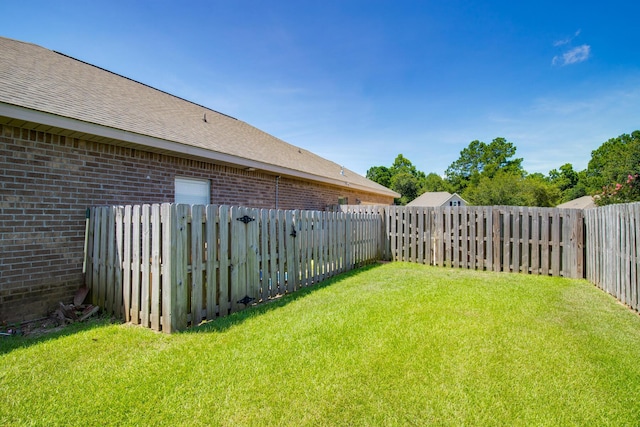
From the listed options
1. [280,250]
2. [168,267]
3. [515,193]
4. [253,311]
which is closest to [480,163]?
[515,193]

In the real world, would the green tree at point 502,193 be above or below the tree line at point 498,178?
below

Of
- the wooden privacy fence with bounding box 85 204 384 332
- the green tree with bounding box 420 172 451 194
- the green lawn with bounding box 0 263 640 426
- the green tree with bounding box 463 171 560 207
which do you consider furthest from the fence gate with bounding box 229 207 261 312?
the green tree with bounding box 420 172 451 194

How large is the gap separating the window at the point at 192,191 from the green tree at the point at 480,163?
6704 cm

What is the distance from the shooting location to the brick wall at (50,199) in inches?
170

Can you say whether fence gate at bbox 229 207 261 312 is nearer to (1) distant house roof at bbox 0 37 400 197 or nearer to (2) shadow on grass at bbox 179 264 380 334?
(2) shadow on grass at bbox 179 264 380 334

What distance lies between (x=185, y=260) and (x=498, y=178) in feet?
136

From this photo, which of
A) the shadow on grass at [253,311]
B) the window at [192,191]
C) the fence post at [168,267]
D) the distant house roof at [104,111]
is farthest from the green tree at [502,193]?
the fence post at [168,267]

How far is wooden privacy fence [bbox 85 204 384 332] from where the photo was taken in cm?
390

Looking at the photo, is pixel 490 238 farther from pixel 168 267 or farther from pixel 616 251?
pixel 168 267

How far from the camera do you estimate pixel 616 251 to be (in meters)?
5.29

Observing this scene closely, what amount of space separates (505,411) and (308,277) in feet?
15.1

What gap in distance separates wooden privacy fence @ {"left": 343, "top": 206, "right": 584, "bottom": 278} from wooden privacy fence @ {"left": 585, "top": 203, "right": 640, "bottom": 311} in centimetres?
57

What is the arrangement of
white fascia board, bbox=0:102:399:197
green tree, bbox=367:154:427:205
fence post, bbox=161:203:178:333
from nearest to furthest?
fence post, bbox=161:203:178:333, white fascia board, bbox=0:102:399:197, green tree, bbox=367:154:427:205

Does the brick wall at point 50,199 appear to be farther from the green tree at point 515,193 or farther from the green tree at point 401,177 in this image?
the green tree at point 401,177
